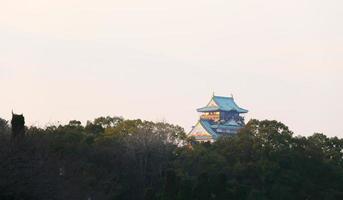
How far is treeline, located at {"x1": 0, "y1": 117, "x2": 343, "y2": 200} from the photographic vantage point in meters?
43.6

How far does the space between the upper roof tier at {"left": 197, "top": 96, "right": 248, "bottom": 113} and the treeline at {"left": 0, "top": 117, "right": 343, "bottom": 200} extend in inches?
1909

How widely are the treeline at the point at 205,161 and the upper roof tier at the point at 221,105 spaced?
4848cm

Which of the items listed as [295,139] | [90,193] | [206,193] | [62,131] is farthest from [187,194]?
[295,139]

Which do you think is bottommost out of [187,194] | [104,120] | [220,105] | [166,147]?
[187,194]

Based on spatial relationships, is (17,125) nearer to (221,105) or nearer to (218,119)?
(218,119)

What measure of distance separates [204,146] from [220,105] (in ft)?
170

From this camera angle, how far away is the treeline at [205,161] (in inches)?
1718

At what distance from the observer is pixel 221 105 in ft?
344

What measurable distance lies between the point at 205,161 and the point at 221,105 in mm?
56253

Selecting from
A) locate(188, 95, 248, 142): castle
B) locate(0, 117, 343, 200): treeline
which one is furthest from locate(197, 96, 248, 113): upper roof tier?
locate(0, 117, 343, 200): treeline

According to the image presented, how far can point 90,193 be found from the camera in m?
38.3

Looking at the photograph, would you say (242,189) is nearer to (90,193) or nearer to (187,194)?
(187,194)

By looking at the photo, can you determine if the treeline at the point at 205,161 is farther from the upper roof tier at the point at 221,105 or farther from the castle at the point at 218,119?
the upper roof tier at the point at 221,105

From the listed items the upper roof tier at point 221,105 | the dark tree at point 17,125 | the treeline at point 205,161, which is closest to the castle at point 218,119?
the upper roof tier at point 221,105
